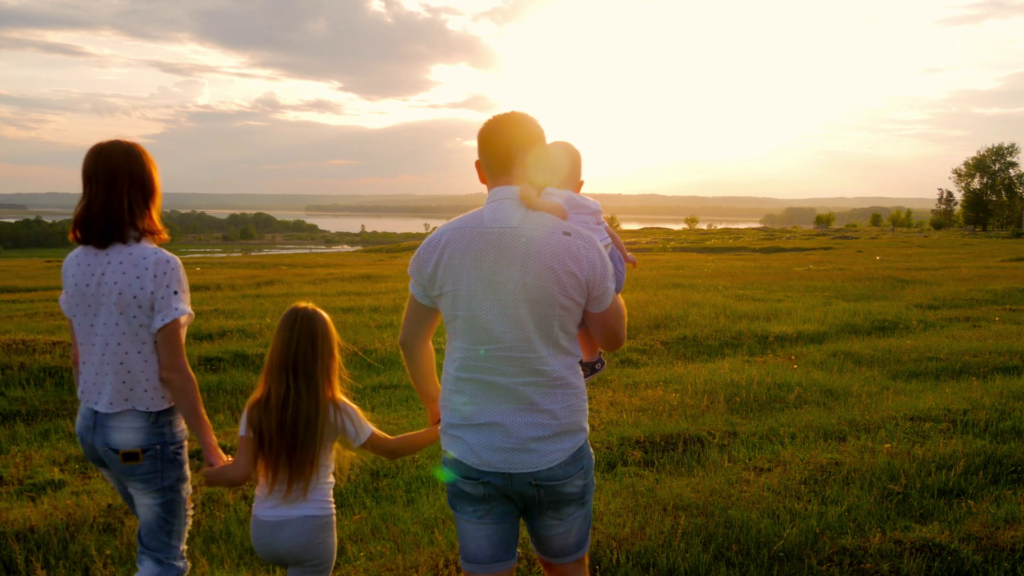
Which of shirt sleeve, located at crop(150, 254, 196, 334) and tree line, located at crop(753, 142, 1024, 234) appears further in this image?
tree line, located at crop(753, 142, 1024, 234)

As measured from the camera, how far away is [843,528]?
14.8 ft

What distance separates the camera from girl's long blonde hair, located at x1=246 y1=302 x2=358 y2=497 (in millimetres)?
2863

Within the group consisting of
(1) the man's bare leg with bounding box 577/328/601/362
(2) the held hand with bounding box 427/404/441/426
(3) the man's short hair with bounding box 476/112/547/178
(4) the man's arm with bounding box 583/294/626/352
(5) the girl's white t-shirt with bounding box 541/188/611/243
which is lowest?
(2) the held hand with bounding box 427/404/441/426

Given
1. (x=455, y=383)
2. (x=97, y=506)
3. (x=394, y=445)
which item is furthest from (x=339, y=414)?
(x=97, y=506)

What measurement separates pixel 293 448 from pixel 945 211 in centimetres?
11020

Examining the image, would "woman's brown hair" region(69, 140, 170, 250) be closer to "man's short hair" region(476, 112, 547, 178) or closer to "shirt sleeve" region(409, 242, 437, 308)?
"shirt sleeve" region(409, 242, 437, 308)

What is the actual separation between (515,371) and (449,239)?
525 mm

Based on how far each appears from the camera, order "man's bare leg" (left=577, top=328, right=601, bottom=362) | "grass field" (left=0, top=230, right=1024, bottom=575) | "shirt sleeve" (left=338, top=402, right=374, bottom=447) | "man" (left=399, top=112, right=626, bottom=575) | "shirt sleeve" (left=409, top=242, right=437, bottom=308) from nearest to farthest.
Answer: "man" (left=399, top=112, right=626, bottom=575), "shirt sleeve" (left=409, top=242, right=437, bottom=308), "shirt sleeve" (left=338, top=402, right=374, bottom=447), "man's bare leg" (left=577, top=328, right=601, bottom=362), "grass field" (left=0, top=230, right=1024, bottom=575)

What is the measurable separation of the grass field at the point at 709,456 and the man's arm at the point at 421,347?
183 cm

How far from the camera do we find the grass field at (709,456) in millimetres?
4309

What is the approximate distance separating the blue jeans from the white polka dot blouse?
8 centimetres

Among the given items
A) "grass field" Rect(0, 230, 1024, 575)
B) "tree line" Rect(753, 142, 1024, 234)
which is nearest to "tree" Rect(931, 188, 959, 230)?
"tree line" Rect(753, 142, 1024, 234)

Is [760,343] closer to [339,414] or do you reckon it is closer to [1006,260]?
[339,414]

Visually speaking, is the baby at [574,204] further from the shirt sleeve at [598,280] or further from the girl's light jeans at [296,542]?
the girl's light jeans at [296,542]
